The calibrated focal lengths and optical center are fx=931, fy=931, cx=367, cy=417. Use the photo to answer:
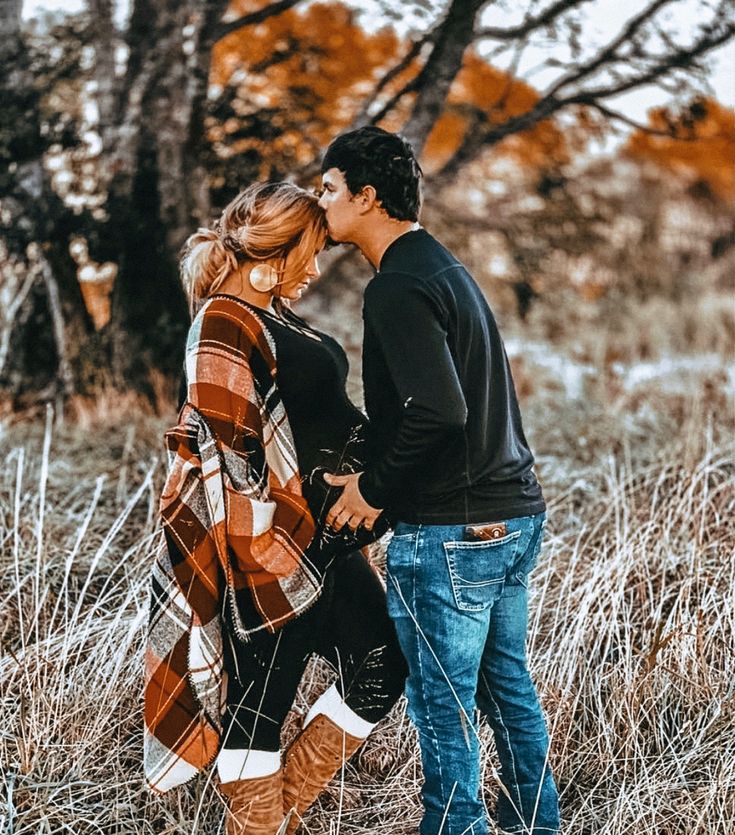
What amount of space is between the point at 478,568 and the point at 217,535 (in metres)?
0.62

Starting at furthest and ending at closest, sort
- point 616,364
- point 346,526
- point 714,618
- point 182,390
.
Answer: point 616,364, point 714,618, point 182,390, point 346,526

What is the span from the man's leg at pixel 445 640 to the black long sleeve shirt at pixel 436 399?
0.07 metres

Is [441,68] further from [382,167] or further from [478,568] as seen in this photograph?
[478,568]

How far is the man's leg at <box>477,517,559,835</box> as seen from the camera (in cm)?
226

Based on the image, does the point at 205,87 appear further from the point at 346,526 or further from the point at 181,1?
the point at 346,526

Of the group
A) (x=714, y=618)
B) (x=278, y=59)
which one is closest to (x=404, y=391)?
(x=714, y=618)

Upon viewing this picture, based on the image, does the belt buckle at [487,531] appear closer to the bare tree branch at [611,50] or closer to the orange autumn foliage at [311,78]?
the orange autumn foliage at [311,78]

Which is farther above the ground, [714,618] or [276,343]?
[276,343]

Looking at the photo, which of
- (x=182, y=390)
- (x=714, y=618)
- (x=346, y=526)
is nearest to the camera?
(x=346, y=526)

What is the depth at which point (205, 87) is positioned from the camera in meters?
5.72

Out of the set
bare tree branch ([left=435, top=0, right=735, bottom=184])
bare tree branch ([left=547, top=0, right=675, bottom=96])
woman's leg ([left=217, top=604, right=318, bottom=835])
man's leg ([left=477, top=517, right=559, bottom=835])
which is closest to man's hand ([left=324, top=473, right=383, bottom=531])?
woman's leg ([left=217, top=604, right=318, bottom=835])

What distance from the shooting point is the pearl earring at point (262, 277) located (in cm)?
228

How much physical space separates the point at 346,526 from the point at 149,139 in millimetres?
4131

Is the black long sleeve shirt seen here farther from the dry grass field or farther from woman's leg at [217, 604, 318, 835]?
Result: the dry grass field
